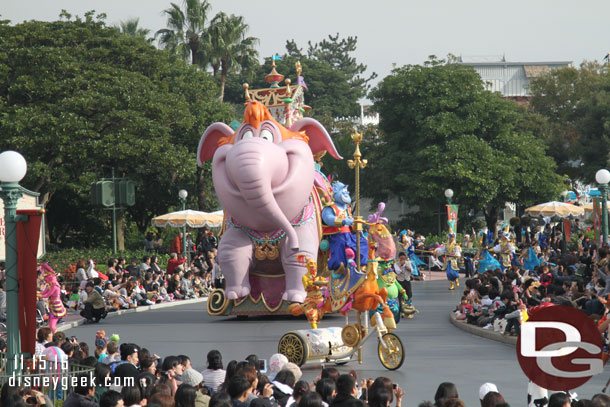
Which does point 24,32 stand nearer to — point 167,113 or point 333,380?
point 167,113

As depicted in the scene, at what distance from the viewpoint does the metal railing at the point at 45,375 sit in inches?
409

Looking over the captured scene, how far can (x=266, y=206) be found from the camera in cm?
2031

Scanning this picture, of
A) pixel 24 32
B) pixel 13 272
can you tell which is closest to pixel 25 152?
pixel 24 32

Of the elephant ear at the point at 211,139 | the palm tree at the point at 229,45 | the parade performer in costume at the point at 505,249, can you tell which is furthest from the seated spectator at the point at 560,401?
the palm tree at the point at 229,45

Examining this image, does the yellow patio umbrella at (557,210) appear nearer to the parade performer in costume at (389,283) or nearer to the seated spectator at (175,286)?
the seated spectator at (175,286)

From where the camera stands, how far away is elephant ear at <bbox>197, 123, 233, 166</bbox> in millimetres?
22469

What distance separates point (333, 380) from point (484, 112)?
3760 centimetres

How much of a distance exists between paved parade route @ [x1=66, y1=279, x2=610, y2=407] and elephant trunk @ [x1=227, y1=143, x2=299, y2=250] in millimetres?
2301

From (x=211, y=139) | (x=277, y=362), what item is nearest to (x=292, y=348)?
(x=277, y=362)

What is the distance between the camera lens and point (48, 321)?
20250mm

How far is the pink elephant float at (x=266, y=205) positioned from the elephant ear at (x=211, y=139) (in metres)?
0.12

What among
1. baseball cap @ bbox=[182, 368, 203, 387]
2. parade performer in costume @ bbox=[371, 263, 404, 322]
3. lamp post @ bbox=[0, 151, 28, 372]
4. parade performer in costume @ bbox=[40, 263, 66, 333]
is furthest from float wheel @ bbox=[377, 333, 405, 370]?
parade performer in costume @ bbox=[40, 263, 66, 333]

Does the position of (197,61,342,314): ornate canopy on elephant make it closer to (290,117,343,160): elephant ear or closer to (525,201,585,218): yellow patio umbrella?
(290,117,343,160): elephant ear

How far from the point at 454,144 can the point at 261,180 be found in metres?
25.3
